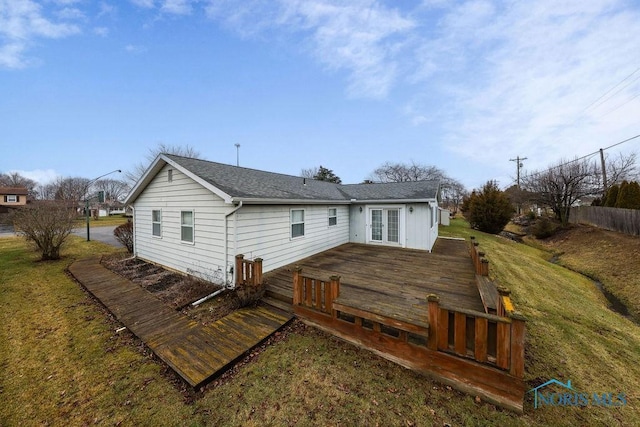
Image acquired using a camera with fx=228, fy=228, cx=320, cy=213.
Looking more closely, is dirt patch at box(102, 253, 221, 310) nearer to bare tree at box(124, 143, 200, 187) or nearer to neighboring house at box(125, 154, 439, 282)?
neighboring house at box(125, 154, 439, 282)

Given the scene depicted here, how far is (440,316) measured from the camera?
3256 millimetres

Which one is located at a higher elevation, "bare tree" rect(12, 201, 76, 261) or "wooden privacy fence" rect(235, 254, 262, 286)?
"bare tree" rect(12, 201, 76, 261)

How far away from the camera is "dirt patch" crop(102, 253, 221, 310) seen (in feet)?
19.0

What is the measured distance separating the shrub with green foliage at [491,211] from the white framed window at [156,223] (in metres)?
21.6

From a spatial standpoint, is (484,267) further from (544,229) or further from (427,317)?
(544,229)

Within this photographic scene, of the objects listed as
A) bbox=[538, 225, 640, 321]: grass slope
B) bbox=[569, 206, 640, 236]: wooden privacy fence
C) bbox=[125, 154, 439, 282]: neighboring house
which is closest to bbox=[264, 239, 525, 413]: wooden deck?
bbox=[125, 154, 439, 282]: neighboring house

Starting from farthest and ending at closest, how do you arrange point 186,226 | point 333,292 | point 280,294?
point 186,226 → point 280,294 → point 333,292

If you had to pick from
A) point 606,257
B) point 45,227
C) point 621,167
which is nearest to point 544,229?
point 606,257

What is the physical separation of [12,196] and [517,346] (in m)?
60.3

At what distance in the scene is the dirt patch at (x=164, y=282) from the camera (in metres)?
5.79

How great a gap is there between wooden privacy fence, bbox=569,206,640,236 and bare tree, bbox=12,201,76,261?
94.8 ft

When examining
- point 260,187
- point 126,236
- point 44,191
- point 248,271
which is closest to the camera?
point 248,271

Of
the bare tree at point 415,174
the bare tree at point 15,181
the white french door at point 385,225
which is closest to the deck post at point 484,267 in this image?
the white french door at point 385,225

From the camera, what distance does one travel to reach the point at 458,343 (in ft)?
10.3
